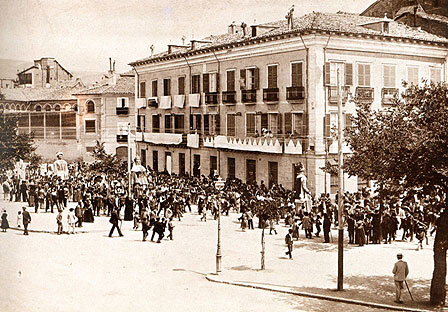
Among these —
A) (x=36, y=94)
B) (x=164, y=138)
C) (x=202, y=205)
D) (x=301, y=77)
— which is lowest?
(x=202, y=205)

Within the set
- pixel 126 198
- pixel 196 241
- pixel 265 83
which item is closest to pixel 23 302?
pixel 196 241

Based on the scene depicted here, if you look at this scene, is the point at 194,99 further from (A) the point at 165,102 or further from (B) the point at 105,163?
(B) the point at 105,163

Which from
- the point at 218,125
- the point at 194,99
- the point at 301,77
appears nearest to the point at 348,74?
the point at 301,77

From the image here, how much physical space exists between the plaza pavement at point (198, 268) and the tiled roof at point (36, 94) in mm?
4217

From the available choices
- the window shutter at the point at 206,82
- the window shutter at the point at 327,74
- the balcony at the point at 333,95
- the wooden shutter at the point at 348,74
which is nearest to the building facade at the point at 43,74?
the window shutter at the point at 327,74

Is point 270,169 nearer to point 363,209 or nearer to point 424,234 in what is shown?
point 363,209

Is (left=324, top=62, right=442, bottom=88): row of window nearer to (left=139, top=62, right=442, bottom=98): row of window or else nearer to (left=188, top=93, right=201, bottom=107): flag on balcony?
(left=139, top=62, right=442, bottom=98): row of window

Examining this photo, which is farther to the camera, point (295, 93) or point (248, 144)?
point (248, 144)

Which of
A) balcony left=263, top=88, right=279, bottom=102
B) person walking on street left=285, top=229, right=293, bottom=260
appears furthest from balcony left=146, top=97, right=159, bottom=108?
person walking on street left=285, top=229, right=293, bottom=260

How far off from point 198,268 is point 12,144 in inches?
296

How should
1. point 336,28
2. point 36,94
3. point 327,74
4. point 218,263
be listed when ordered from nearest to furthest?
point 218,263 < point 36,94 < point 336,28 < point 327,74

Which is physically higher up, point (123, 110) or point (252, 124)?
point (123, 110)

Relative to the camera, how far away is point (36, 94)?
2112cm

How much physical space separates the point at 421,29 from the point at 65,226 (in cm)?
2304
